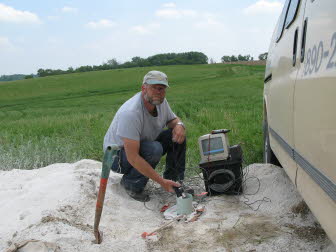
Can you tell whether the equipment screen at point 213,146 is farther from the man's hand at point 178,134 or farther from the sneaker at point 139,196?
the sneaker at point 139,196

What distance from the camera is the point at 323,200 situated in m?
1.81

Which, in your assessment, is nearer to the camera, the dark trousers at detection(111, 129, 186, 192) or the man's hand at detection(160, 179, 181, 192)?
the man's hand at detection(160, 179, 181, 192)

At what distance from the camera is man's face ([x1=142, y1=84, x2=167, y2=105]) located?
3816 millimetres

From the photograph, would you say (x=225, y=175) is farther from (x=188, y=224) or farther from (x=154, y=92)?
(x=154, y=92)

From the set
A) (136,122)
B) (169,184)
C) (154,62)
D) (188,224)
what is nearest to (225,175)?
(169,184)

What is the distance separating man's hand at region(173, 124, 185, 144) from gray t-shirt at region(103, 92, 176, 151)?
0.54ft

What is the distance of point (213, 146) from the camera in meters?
3.94

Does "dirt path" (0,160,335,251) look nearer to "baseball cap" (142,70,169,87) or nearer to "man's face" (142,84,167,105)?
"man's face" (142,84,167,105)

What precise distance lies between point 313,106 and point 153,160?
7.91ft

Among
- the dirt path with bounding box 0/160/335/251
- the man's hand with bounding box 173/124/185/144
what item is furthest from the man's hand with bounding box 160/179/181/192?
the man's hand with bounding box 173/124/185/144

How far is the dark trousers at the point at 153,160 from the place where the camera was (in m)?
4.05

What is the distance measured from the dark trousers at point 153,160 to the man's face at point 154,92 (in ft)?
1.54

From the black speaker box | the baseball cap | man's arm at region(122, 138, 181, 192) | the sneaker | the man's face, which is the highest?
the baseball cap

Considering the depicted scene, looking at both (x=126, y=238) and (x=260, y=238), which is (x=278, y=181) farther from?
(x=126, y=238)
